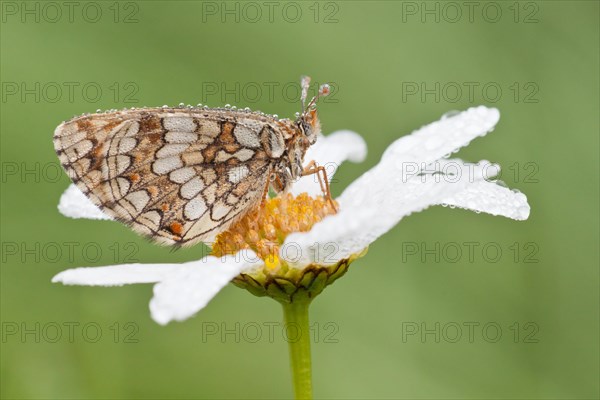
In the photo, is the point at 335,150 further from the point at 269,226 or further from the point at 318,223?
the point at 318,223

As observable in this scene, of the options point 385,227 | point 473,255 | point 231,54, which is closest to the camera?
point 385,227

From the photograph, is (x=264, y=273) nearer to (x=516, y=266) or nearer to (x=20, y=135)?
(x=516, y=266)

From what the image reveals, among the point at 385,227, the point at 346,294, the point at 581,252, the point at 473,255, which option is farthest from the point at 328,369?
the point at 385,227

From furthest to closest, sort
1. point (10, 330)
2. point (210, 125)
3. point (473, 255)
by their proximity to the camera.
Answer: point (473, 255) < point (10, 330) < point (210, 125)
